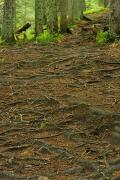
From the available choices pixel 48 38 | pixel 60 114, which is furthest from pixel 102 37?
pixel 60 114

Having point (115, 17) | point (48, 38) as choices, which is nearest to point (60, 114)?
point (115, 17)

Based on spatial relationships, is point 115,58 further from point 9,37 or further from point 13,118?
point 9,37

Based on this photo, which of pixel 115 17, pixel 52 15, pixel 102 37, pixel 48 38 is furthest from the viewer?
pixel 52 15

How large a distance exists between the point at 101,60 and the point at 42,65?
155cm

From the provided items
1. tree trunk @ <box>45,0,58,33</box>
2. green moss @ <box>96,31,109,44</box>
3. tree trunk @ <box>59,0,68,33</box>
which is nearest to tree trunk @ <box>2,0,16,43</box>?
tree trunk @ <box>45,0,58,33</box>

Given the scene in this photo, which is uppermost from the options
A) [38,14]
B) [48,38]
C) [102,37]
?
[38,14]

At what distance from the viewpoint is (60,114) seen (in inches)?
300

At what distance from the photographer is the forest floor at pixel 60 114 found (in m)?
5.62

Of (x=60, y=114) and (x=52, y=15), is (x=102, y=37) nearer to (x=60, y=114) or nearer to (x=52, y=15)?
(x=52, y=15)

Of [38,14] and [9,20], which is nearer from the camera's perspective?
[9,20]

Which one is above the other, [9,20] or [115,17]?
[115,17]

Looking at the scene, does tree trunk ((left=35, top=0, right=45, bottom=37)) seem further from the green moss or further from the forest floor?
the forest floor

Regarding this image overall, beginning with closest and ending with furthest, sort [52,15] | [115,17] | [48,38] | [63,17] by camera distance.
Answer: [115,17]
[48,38]
[52,15]
[63,17]

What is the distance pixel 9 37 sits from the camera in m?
16.2
